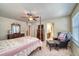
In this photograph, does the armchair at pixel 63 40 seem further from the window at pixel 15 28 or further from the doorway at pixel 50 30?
the window at pixel 15 28

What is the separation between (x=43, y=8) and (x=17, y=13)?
55cm

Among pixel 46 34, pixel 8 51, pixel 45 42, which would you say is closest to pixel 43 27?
pixel 46 34

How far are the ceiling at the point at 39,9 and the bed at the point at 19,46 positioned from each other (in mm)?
484

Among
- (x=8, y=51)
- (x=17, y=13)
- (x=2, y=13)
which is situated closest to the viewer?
(x=8, y=51)

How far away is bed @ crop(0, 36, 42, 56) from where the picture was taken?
5.67ft

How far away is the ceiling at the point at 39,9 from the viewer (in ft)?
6.22

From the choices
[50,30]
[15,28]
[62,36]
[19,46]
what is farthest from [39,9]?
[19,46]

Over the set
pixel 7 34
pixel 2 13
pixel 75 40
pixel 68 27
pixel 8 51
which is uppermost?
pixel 2 13

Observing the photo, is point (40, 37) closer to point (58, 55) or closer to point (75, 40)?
point (58, 55)

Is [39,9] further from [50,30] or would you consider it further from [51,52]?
[51,52]

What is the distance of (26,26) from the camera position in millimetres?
2010

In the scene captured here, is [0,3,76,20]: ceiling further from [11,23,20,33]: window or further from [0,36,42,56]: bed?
[0,36,42,56]: bed

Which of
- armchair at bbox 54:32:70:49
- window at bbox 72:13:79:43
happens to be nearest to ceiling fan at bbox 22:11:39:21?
armchair at bbox 54:32:70:49

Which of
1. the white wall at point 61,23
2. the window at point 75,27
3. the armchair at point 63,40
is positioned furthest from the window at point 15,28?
the window at point 75,27
